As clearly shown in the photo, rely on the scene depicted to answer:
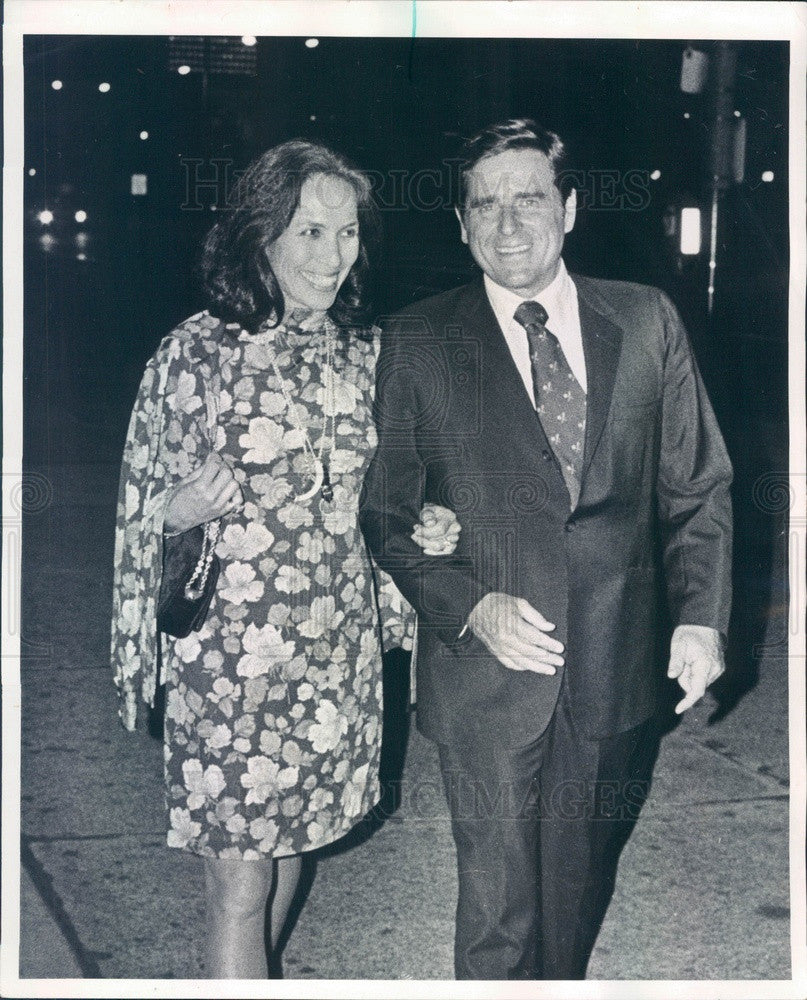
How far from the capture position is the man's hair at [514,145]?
342cm

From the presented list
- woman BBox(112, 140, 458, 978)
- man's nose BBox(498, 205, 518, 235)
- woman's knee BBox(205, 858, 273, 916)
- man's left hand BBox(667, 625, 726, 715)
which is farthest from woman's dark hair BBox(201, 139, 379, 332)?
woman's knee BBox(205, 858, 273, 916)

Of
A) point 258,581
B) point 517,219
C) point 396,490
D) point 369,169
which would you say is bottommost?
point 258,581

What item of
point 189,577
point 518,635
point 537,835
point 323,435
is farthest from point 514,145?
point 537,835

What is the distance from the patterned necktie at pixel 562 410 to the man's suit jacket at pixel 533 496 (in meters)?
0.02

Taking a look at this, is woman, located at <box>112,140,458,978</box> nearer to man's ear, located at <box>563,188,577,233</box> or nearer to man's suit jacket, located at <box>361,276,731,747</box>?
man's suit jacket, located at <box>361,276,731,747</box>

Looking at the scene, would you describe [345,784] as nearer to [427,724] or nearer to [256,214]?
[427,724]

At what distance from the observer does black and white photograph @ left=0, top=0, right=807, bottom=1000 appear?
3371 millimetres

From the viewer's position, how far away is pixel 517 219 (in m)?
3.43

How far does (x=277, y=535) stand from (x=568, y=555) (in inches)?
29.1

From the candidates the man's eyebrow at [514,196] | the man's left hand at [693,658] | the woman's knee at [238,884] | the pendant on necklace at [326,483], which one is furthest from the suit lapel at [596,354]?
the woman's knee at [238,884]

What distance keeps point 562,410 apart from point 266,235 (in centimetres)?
87

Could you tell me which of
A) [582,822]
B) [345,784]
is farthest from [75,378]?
[582,822]

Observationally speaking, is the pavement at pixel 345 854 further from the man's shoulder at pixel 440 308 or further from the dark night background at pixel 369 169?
the man's shoulder at pixel 440 308

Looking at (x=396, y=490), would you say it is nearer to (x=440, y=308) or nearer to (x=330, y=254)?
(x=440, y=308)
